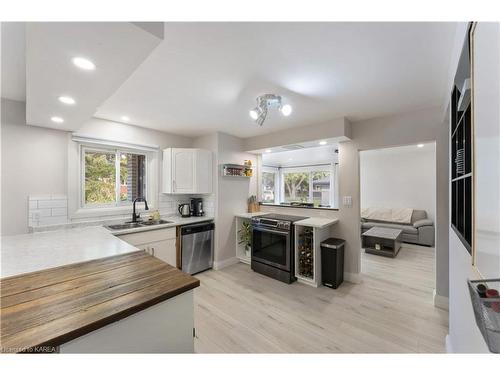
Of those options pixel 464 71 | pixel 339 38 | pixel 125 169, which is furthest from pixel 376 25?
pixel 125 169

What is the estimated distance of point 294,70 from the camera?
65.9 inches

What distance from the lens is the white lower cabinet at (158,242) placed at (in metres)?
2.65

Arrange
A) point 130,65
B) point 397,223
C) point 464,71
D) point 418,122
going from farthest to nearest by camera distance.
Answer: point 397,223, point 418,122, point 130,65, point 464,71

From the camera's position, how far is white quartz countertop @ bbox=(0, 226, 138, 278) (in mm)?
1328

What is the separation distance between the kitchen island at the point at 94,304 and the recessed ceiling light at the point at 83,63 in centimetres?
118

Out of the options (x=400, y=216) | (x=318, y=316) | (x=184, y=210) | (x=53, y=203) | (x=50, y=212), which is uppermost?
(x=53, y=203)

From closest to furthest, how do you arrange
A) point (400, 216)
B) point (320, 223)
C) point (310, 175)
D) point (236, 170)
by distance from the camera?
point (320, 223) < point (236, 170) < point (400, 216) < point (310, 175)

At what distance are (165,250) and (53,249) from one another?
54.2 inches

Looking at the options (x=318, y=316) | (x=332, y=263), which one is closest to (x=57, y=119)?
(x=318, y=316)

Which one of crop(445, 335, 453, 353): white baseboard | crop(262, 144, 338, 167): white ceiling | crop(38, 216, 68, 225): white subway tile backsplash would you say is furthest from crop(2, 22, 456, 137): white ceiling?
crop(262, 144, 338, 167): white ceiling

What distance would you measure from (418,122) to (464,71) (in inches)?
73.2

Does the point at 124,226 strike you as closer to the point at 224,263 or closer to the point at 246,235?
the point at 224,263

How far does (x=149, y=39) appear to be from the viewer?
951 millimetres

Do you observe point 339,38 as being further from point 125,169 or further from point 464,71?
point 125,169
